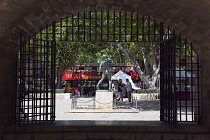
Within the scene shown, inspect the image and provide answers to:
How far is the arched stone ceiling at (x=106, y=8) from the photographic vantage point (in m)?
6.66

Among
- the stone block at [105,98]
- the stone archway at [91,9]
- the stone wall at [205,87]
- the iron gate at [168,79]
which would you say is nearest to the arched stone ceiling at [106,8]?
the stone archway at [91,9]

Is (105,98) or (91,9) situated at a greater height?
(91,9)

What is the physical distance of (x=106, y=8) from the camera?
339 inches

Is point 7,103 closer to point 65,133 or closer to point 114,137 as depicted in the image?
point 65,133

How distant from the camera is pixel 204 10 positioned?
6730mm

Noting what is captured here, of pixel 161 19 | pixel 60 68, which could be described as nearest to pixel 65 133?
pixel 161 19

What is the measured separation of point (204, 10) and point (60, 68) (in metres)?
25.6

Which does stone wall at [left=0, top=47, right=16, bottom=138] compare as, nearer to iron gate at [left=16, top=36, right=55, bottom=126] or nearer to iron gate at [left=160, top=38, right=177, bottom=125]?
iron gate at [left=16, top=36, right=55, bottom=126]

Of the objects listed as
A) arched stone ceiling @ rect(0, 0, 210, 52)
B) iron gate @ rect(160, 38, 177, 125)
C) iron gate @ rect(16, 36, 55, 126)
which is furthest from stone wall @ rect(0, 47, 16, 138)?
iron gate @ rect(160, 38, 177, 125)

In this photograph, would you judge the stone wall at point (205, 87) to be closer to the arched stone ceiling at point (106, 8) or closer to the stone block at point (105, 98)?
the arched stone ceiling at point (106, 8)

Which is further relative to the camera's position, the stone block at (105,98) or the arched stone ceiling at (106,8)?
the stone block at (105,98)

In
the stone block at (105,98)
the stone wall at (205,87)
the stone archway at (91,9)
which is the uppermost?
the stone archway at (91,9)

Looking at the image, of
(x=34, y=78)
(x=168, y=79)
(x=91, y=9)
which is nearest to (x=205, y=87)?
(x=168, y=79)

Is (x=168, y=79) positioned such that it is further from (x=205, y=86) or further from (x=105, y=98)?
(x=105, y=98)
